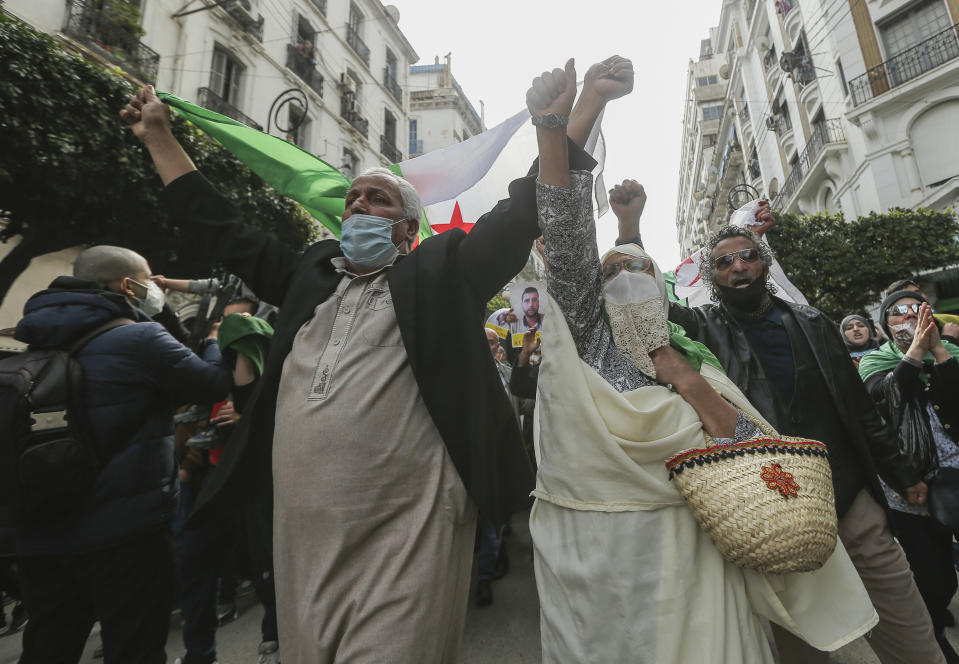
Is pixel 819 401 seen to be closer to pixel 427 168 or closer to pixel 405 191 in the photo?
pixel 405 191

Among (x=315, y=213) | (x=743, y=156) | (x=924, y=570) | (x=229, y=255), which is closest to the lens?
(x=229, y=255)

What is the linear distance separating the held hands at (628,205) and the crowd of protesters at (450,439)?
1 centimetres

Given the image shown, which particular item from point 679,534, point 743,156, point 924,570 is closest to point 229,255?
point 679,534

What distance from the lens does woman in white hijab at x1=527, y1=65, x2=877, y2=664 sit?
1.26 m

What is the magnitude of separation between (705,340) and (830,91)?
73.0ft

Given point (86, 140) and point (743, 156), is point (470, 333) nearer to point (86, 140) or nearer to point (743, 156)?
point (86, 140)

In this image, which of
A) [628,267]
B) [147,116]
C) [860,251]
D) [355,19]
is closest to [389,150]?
[355,19]

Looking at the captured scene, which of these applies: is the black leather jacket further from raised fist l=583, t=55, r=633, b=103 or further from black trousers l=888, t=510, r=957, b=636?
raised fist l=583, t=55, r=633, b=103

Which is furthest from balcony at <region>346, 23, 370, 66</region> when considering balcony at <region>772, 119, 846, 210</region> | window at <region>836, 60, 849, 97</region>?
balcony at <region>772, 119, 846, 210</region>

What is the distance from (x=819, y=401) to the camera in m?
1.97

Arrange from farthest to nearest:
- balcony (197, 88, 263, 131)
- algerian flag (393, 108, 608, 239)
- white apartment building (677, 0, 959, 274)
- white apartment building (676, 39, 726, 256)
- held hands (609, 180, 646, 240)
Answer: white apartment building (676, 39, 726, 256) < white apartment building (677, 0, 959, 274) < balcony (197, 88, 263, 131) < algerian flag (393, 108, 608, 239) < held hands (609, 180, 646, 240)

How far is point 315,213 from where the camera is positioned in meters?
2.84

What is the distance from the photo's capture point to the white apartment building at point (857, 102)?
48.9ft

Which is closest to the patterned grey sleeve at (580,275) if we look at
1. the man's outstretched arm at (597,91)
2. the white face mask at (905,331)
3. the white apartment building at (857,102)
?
the man's outstretched arm at (597,91)
